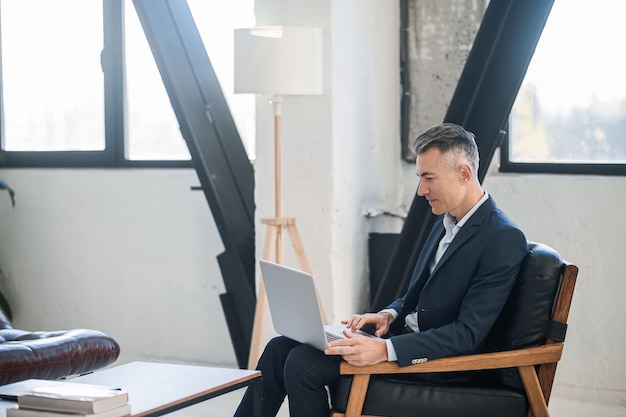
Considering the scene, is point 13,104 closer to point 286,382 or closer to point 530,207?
point 530,207

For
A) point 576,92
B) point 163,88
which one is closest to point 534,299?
point 576,92

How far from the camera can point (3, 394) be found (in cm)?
310

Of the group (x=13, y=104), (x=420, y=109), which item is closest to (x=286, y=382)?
(x=420, y=109)

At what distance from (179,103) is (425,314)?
2.36m

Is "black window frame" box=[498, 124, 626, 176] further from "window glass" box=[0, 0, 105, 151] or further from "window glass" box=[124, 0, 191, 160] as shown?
"window glass" box=[0, 0, 105, 151]

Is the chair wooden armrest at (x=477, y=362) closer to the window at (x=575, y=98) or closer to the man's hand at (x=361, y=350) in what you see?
the man's hand at (x=361, y=350)

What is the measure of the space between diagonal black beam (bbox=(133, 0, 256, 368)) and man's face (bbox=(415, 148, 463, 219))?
7.03 feet

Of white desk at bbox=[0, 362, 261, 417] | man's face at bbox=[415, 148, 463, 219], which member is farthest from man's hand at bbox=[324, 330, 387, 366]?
man's face at bbox=[415, 148, 463, 219]

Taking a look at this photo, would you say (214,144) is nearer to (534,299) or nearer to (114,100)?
(114,100)

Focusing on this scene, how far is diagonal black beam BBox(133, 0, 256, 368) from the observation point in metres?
5.12

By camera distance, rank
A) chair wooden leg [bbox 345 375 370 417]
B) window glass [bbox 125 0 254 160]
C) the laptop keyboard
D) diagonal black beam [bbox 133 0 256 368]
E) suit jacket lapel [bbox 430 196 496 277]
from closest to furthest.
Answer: chair wooden leg [bbox 345 375 370 417] → suit jacket lapel [bbox 430 196 496 277] → the laptop keyboard → diagonal black beam [bbox 133 0 256 368] → window glass [bbox 125 0 254 160]

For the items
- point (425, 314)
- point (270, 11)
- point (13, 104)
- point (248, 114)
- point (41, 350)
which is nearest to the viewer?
point (425, 314)

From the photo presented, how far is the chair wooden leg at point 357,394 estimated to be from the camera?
3082 millimetres

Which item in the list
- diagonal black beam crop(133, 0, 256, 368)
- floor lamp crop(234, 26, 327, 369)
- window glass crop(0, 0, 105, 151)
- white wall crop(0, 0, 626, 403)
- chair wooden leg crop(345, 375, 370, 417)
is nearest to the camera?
chair wooden leg crop(345, 375, 370, 417)
